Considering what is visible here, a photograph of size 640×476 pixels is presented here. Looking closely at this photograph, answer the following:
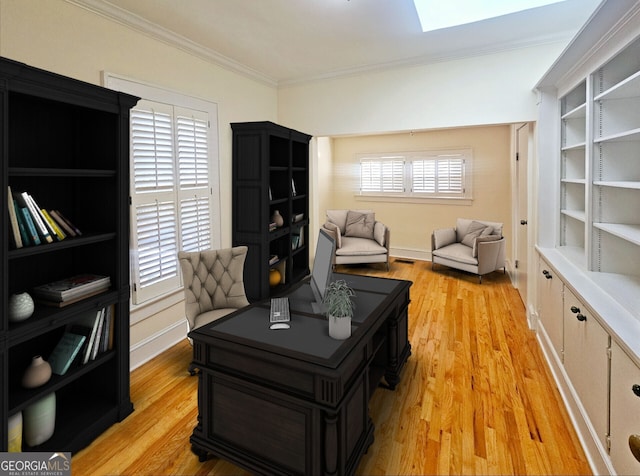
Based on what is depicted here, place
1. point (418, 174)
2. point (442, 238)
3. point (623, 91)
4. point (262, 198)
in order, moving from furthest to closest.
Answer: point (418, 174)
point (442, 238)
point (262, 198)
point (623, 91)

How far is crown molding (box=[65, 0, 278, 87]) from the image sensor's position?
8.41 feet

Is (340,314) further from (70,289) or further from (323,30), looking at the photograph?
(323,30)

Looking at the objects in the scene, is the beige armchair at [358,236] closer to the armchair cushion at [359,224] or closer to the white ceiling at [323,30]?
the armchair cushion at [359,224]

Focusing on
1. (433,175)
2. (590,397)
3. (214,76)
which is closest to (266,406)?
(590,397)

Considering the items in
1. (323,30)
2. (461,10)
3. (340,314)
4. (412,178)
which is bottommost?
(340,314)

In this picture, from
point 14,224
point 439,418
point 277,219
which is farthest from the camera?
point 277,219

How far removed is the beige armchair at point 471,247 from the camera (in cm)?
536

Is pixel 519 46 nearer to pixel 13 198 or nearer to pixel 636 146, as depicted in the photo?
pixel 636 146

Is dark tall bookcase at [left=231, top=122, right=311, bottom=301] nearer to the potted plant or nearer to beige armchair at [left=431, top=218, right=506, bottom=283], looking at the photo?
the potted plant

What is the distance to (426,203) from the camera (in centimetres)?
691

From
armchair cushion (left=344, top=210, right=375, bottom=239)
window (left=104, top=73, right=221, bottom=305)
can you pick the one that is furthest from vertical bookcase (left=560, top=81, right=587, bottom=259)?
armchair cushion (left=344, top=210, right=375, bottom=239)

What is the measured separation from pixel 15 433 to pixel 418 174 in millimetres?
6402

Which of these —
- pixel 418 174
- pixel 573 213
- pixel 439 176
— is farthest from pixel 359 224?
pixel 573 213

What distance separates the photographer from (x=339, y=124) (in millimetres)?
4590
